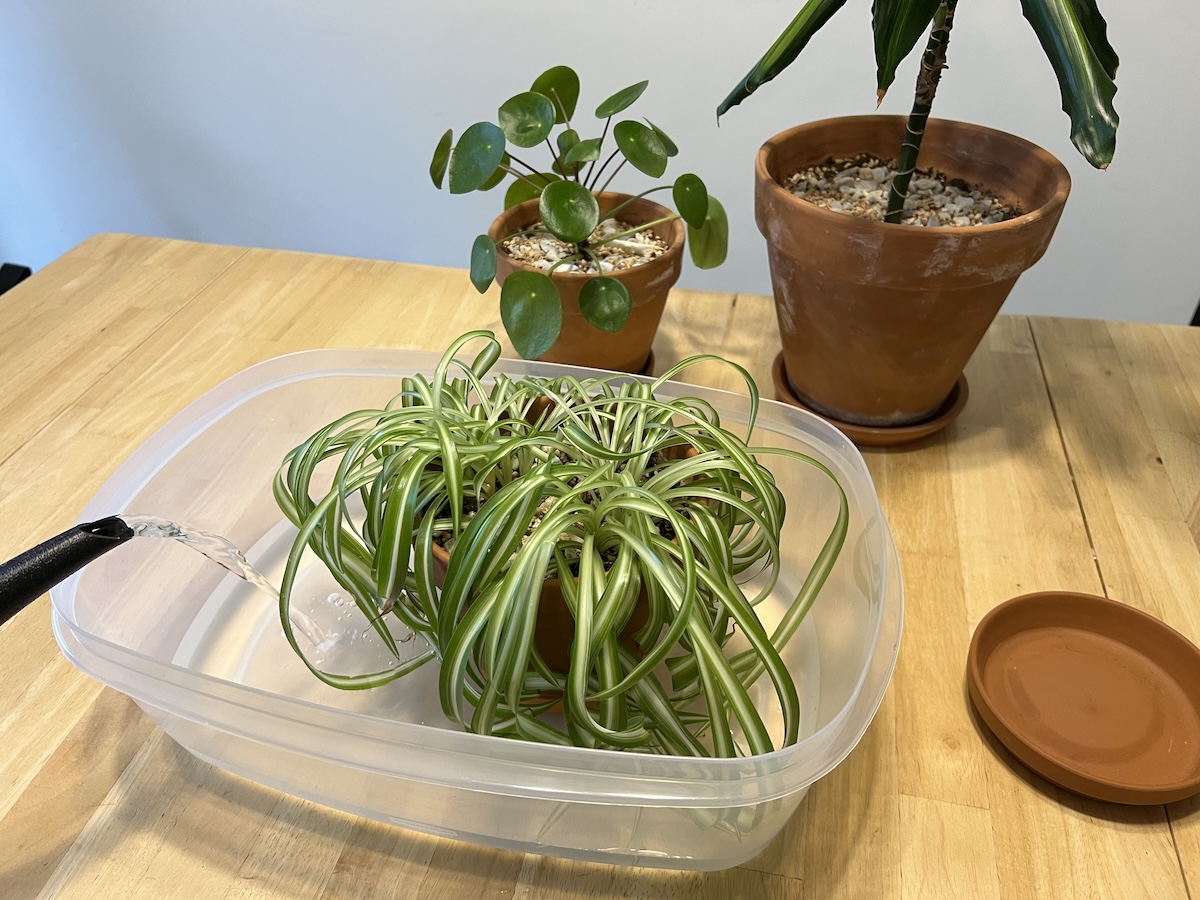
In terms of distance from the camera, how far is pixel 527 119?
0.82 m

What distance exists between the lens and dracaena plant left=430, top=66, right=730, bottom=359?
775mm

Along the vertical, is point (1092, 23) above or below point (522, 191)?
above

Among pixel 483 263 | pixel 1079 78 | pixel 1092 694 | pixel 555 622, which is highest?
pixel 1079 78

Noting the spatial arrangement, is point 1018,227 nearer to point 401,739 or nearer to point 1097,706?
point 1097,706

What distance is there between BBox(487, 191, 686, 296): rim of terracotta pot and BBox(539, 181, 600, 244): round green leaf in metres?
0.06

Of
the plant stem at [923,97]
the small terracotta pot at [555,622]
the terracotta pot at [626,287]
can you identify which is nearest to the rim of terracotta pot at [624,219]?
the terracotta pot at [626,287]

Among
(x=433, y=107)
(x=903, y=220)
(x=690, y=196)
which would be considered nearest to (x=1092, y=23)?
(x=903, y=220)

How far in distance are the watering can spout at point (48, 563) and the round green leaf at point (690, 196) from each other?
0.55 meters

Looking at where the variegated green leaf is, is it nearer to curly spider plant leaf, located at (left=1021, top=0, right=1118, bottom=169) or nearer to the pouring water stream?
curly spider plant leaf, located at (left=1021, top=0, right=1118, bottom=169)

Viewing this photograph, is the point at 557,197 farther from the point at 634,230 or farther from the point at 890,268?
the point at 890,268

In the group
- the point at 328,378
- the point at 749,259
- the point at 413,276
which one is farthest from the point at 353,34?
the point at 328,378

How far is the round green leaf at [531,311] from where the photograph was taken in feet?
2.55

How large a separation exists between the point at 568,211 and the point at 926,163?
420 millimetres

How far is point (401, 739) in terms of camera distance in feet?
1.60
